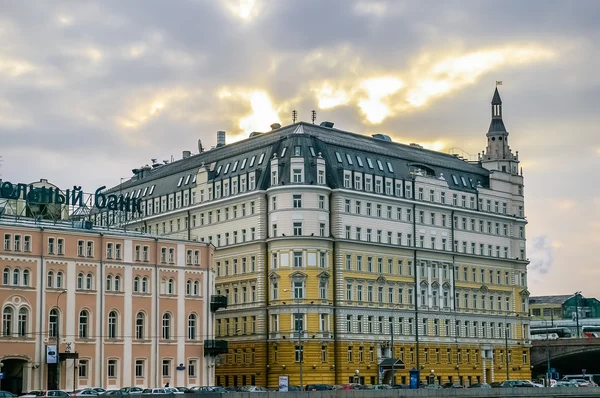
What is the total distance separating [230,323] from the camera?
14025cm

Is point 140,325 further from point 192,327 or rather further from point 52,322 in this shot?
point 52,322

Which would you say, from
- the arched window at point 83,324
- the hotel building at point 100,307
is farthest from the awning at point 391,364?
the arched window at point 83,324

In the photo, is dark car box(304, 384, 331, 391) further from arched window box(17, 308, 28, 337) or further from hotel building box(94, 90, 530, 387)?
arched window box(17, 308, 28, 337)

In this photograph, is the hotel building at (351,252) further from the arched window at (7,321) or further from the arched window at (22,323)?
the arched window at (7,321)

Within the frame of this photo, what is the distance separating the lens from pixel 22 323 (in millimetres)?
107250

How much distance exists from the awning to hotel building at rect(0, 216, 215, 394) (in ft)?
79.5

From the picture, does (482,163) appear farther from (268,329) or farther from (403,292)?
(268,329)

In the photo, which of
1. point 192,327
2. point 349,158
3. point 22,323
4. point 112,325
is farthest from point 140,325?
point 349,158

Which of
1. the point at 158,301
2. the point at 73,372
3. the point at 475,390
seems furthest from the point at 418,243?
the point at 73,372

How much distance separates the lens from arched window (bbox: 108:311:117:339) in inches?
4498

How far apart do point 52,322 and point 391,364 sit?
45.3 metres

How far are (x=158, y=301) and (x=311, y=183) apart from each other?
25972 mm

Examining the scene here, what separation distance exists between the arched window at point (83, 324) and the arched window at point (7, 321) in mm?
7785

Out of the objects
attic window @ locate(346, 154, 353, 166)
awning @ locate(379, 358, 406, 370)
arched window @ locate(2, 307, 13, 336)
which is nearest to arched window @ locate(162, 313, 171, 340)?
arched window @ locate(2, 307, 13, 336)
